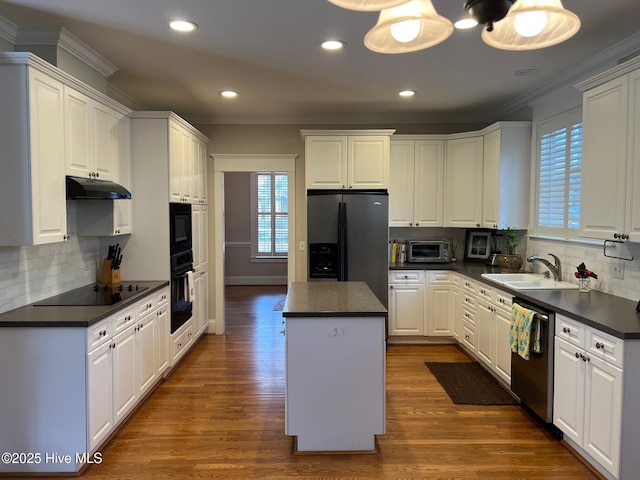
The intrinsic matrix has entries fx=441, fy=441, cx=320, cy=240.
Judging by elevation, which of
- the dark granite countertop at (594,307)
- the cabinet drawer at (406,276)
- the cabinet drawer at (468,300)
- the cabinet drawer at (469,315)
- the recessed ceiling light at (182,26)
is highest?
the recessed ceiling light at (182,26)

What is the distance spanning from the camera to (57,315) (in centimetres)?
258

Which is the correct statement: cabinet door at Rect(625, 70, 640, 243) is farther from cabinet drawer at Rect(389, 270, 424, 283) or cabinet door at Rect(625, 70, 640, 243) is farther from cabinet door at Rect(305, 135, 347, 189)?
cabinet door at Rect(305, 135, 347, 189)

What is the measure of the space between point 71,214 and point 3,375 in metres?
1.28

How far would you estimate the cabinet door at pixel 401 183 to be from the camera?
5.19 m

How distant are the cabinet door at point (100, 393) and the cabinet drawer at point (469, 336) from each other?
3.24m

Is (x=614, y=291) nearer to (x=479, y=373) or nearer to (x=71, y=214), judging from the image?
(x=479, y=373)

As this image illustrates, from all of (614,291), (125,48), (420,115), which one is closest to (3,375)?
(125,48)

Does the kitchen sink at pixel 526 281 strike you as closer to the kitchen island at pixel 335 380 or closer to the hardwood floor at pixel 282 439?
the hardwood floor at pixel 282 439

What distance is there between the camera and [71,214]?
3311 millimetres

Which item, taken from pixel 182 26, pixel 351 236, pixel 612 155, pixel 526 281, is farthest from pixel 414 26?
pixel 351 236

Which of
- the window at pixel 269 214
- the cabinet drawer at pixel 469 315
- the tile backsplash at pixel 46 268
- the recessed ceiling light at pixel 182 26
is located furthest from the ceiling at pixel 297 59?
the window at pixel 269 214

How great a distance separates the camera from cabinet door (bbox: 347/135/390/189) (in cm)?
491

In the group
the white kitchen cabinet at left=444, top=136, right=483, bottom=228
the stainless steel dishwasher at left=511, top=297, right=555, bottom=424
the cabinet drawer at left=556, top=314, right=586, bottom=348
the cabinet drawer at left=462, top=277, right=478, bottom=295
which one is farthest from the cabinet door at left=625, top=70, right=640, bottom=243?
the white kitchen cabinet at left=444, top=136, right=483, bottom=228

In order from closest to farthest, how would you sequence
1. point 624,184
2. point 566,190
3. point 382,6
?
point 382,6 < point 624,184 < point 566,190
